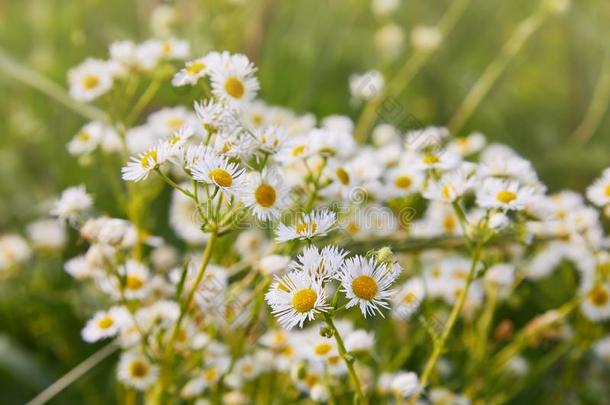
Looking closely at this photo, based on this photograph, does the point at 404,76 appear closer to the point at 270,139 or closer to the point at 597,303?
the point at 597,303

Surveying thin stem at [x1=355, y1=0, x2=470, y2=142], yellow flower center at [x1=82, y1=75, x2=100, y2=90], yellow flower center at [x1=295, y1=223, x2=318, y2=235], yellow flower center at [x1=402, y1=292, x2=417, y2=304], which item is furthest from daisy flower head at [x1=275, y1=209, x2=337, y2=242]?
thin stem at [x1=355, y1=0, x2=470, y2=142]

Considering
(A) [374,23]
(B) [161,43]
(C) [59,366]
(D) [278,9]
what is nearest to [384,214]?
(B) [161,43]

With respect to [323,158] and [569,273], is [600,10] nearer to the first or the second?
[569,273]

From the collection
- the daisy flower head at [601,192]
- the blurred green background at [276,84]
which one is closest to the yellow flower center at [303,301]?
the daisy flower head at [601,192]

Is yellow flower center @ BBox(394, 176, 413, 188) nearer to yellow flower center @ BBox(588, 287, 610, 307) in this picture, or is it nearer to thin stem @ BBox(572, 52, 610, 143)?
yellow flower center @ BBox(588, 287, 610, 307)

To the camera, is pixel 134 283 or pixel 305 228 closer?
pixel 305 228

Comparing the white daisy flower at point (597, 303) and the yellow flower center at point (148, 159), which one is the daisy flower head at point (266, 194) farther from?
the white daisy flower at point (597, 303)

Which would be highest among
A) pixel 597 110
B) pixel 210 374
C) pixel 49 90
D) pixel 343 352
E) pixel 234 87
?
pixel 597 110

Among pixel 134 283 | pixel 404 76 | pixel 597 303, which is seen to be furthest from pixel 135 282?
pixel 404 76
